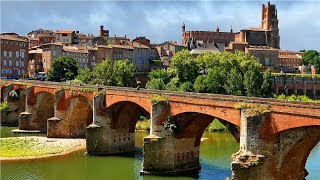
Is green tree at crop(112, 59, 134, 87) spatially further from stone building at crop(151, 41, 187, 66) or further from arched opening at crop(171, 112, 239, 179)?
arched opening at crop(171, 112, 239, 179)

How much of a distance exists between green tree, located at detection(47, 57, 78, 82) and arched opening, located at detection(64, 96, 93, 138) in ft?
118

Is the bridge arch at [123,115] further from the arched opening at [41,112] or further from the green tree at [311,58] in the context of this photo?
the green tree at [311,58]

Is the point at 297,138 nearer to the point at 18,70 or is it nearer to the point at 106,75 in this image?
the point at 106,75

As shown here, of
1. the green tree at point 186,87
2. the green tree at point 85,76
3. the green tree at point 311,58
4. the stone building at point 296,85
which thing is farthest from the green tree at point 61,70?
the green tree at point 311,58

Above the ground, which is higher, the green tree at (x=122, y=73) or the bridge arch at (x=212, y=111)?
the green tree at (x=122, y=73)

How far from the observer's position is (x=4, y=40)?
8400 centimetres

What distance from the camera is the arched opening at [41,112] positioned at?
5641cm

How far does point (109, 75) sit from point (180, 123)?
48.9 metres

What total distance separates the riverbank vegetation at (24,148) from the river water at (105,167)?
2561mm

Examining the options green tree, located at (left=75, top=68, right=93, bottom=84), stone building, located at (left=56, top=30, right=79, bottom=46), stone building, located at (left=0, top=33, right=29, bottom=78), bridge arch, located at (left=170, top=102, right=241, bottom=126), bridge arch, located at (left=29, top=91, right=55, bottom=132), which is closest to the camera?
bridge arch, located at (left=170, top=102, right=241, bottom=126)

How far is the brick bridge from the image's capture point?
83.9 ft

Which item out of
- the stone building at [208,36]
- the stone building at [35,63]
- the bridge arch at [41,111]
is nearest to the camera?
the bridge arch at [41,111]

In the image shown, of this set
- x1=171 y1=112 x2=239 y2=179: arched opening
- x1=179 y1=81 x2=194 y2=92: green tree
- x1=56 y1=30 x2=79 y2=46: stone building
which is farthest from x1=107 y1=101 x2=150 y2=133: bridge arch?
x1=56 y1=30 x2=79 y2=46: stone building

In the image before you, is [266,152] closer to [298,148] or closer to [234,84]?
[298,148]
